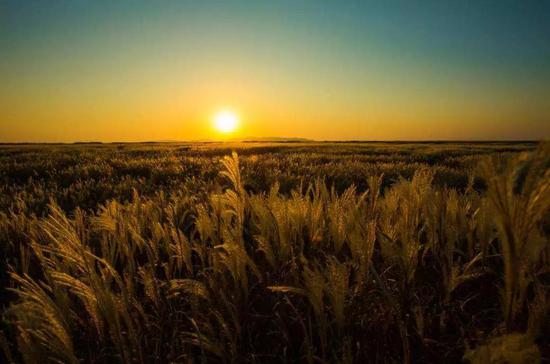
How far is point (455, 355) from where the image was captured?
856 millimetres

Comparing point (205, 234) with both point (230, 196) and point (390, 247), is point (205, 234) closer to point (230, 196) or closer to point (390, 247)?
point (230, 196)

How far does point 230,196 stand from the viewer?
1450 millimetres

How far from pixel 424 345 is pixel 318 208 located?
0.70 m

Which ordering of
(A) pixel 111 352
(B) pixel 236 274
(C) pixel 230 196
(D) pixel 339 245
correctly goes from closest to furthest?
(A) pixel 111 352 → (B) pixel 236 274 → (D) pixel 339 245 → (C) pixel 230 196

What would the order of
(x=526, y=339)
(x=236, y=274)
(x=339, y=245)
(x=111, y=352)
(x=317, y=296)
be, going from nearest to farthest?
1. (x=526, y=339)
2. (x=317, y=296)
3. (x=111, y=352)
4. (x=236, y=274)
5. (x=339, y=245)

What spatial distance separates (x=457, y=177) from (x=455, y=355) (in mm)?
4932

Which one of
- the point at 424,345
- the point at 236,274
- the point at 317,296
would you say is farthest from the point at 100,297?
the point at 424,345

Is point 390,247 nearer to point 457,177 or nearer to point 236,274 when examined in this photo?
point 236,274

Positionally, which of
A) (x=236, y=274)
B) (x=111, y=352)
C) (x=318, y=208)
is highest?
(x=318, y=208)

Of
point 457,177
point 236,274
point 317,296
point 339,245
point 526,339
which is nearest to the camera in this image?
point 526,339

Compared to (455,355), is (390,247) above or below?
above

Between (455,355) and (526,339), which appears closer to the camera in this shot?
(526,339)

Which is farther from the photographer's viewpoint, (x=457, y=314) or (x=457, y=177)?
(x=457, y=177)

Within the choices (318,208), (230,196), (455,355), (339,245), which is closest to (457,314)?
(455,355)
